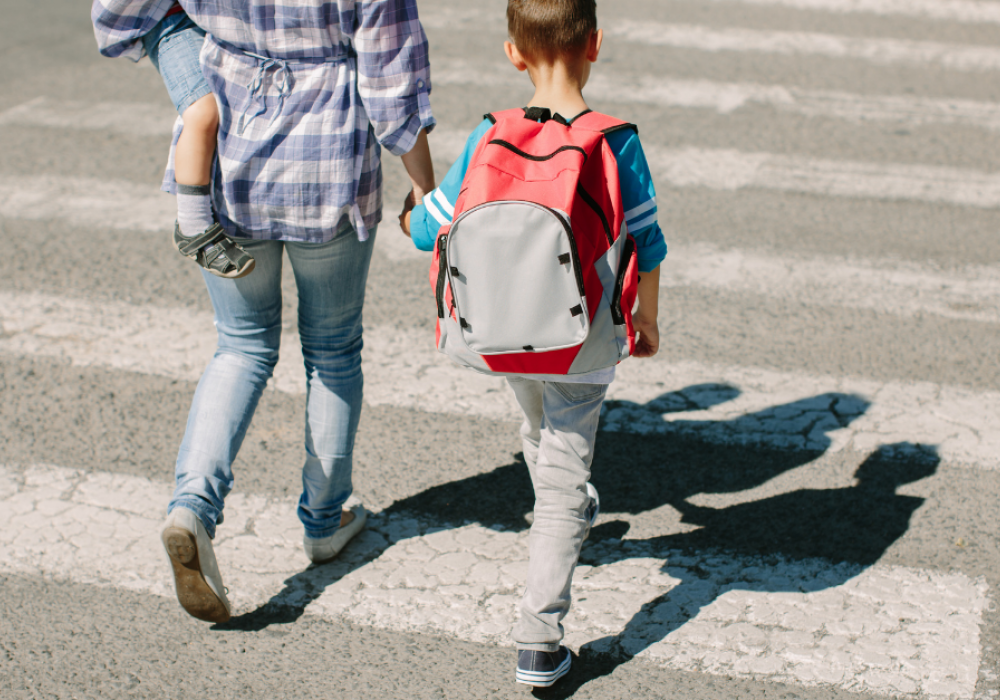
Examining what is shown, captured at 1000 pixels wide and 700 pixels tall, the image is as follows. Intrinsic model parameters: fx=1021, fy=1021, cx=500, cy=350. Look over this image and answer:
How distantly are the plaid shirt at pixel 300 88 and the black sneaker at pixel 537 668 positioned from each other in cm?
120

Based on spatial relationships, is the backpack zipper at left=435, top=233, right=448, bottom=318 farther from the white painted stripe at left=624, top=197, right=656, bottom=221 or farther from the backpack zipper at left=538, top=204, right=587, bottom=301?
the white painted stripe at left=624, top=197, right=656, bottom=221

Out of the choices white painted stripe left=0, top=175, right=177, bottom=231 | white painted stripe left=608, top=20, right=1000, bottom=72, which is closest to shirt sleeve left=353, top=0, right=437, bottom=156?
white painted stripe left=0, top=175, right=177, bottom=231

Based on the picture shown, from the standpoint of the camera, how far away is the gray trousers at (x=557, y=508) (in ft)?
8.28

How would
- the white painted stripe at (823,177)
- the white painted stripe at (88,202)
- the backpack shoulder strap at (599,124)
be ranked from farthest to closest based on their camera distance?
the white painted stripe at (823,177) < the white painted stripe at (88,202) < the backpack shoulder strap at (599,124)

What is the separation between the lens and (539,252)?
216 cm

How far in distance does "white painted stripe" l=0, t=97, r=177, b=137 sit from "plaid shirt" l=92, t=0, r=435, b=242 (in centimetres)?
416

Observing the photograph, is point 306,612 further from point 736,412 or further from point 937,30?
point 937,30

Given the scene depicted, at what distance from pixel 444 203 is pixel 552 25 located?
468 mm

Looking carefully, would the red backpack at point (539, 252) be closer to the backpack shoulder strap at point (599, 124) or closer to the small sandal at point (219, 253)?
the backpack shoulder strap at point (599, 124)

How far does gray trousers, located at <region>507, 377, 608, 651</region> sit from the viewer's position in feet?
8.28

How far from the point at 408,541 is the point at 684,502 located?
922 mm

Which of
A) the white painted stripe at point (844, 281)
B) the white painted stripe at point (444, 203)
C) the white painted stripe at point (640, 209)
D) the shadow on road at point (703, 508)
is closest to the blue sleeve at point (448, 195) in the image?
the white painted stripe at point (444, 203)

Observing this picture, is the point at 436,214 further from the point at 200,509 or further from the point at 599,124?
the point at 200,509

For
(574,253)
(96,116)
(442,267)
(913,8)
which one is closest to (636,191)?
(574,253)
